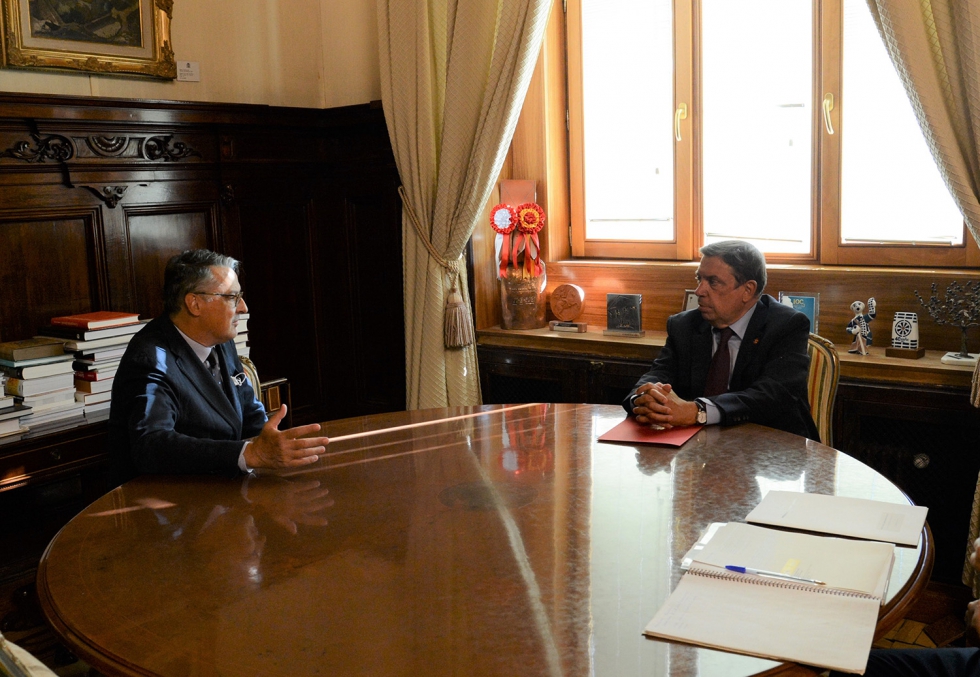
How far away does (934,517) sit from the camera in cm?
296

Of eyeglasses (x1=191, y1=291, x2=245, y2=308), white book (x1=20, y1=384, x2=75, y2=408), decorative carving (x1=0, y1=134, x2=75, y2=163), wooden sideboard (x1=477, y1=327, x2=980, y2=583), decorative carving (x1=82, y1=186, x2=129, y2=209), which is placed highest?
decorative carving (x1=0, y1=134, x2=75, y2=163)

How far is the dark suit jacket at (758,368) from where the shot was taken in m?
2.46

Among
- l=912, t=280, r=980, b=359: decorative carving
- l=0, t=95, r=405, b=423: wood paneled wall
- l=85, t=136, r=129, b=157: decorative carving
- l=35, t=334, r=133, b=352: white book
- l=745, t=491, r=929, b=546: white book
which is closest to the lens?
l=745, t=491, r=929, b=546: white book

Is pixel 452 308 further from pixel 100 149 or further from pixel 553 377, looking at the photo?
pixel 100 149

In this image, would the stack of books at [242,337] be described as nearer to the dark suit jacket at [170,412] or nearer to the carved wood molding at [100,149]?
the carved wood molding at [100,149]

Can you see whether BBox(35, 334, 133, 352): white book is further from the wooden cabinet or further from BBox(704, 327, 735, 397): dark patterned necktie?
BBox(704, 327, 735, 397): dark patterned necktie

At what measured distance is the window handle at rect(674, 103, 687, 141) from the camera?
3.68 metres

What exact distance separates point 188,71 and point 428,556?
2.91 meters

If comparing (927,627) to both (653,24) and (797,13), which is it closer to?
(797,13)

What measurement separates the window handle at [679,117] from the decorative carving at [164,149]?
1.93m

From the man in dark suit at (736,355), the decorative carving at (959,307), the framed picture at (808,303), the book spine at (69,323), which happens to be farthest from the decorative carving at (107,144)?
the decorative carving at (959,307)

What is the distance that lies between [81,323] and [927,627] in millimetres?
2868

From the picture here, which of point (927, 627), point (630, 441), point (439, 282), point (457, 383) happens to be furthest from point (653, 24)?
point (927, 627)

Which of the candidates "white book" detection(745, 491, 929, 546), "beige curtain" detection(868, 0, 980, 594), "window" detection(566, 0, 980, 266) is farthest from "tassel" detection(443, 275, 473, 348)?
"white book" detection(745, 491, 929, 546)
